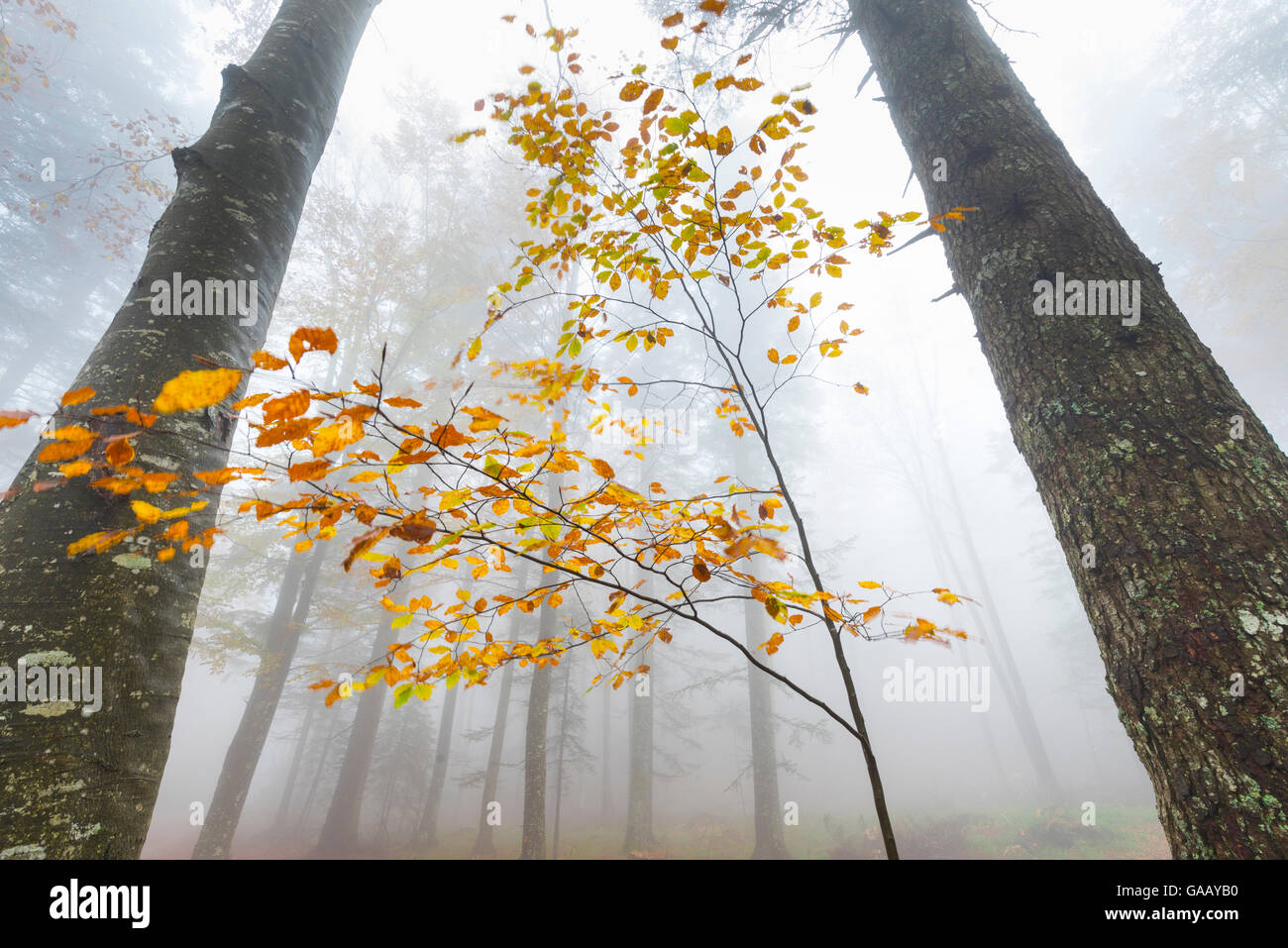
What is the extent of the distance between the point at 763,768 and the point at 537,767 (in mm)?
4857

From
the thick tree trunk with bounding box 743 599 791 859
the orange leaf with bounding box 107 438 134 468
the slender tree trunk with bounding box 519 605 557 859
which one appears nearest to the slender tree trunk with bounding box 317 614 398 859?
the slender tree trunk with bounding box 519 605 557 859

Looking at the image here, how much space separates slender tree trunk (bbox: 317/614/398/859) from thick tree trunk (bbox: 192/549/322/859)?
196 cm

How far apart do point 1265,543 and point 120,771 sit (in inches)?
119

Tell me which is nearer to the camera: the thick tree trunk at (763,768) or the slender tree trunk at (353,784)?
the thick tree trunk at (763,768)

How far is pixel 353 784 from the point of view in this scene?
10633 mm

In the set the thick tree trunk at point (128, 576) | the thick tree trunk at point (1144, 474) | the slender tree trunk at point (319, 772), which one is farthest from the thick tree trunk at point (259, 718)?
the thick tree trunk at point (1144, 474)

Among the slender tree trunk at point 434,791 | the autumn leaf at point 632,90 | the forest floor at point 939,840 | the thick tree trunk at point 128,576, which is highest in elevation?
the autumn leaf at point 632,90

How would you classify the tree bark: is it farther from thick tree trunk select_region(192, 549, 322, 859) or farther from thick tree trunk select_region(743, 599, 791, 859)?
thick tree trunk select_region(192, 549, 322, 859)

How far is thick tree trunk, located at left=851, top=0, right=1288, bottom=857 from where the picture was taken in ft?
4.12

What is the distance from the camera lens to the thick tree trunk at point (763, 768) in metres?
9.49

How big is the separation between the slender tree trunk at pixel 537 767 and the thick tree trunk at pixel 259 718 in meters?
4.02

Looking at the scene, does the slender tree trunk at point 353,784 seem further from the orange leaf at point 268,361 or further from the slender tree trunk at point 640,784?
the orange leaf at point 268,361

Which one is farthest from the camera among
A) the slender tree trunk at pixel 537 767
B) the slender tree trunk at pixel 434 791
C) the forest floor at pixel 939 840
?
the slender tree trunk at pixel 434 791

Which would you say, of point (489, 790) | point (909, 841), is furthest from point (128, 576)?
point (909, 841)
